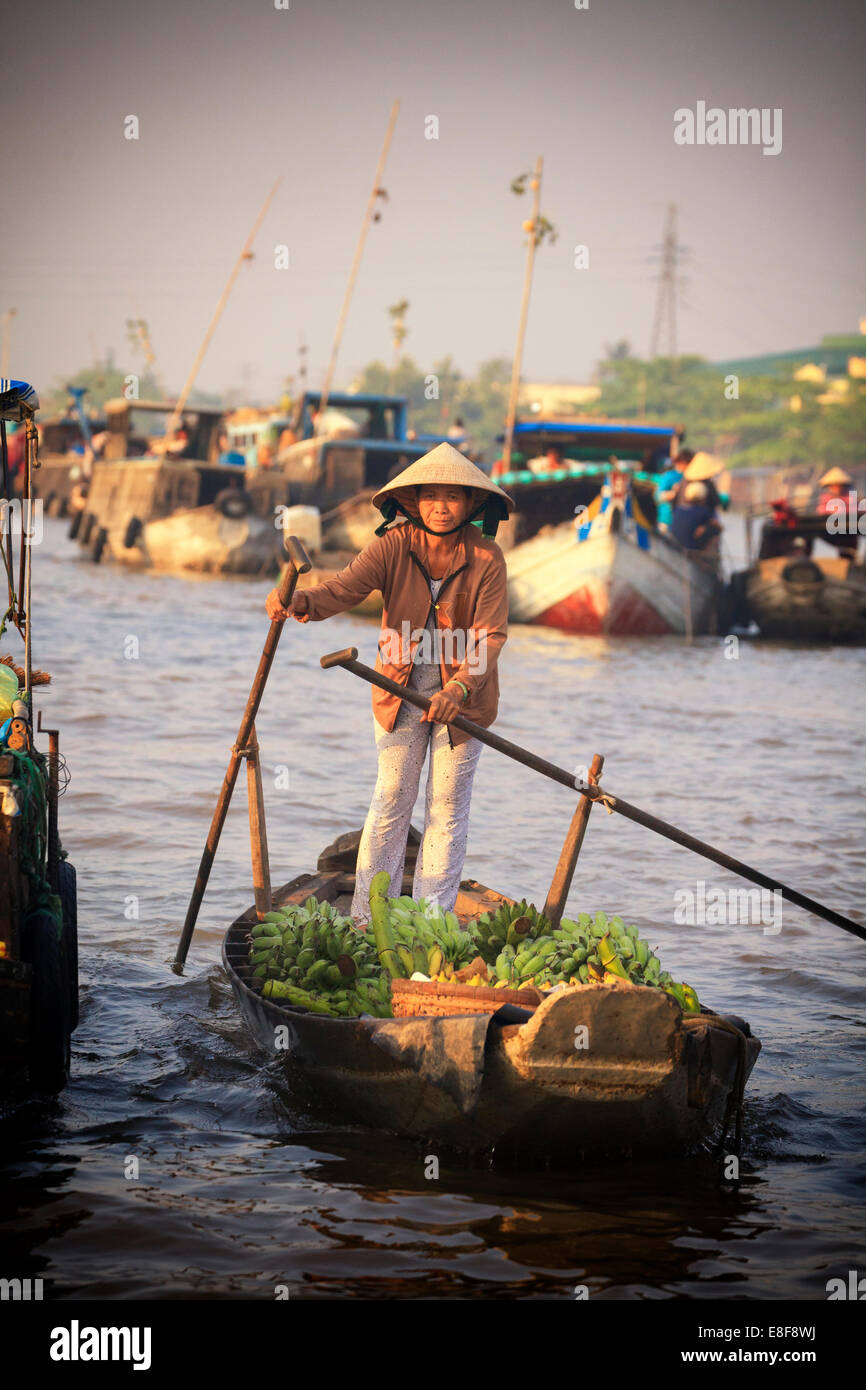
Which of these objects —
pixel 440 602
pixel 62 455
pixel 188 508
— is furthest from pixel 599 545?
pixel 62 455

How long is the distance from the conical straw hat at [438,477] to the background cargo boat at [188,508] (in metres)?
19.4

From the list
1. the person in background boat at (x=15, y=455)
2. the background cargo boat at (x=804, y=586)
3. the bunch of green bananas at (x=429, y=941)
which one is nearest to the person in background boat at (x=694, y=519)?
the background cargo boat at (x=804, y=586)

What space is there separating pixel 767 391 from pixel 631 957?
2884 inches

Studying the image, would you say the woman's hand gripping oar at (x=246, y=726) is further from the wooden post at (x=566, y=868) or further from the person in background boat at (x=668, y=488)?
the person in background boat at (x=668, y=488)

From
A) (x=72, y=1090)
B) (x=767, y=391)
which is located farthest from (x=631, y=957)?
(x=767, y=391)

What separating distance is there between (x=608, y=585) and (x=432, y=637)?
13.4 meters

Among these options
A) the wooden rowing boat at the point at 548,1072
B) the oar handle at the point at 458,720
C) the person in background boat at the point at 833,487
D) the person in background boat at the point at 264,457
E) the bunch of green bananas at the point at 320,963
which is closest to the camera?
the wooden rowing boat at the point at 548,1072

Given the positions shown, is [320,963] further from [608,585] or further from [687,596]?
[687,596]

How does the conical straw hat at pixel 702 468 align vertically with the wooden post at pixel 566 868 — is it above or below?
above

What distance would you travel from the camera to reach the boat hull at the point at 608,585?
18.1 m

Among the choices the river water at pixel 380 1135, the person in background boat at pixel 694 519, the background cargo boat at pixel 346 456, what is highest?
the background cargo boat at pixel 346 456

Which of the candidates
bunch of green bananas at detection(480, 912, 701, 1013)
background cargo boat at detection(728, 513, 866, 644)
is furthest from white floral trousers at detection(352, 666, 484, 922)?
background cargo boat at detection(728, 513, 866, 644)

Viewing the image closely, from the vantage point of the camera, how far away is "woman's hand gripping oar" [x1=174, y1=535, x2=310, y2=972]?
4902 millimetres

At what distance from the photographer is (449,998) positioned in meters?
4.07
